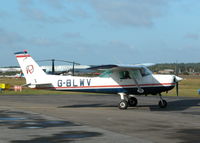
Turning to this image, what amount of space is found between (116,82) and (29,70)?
17.2 feet

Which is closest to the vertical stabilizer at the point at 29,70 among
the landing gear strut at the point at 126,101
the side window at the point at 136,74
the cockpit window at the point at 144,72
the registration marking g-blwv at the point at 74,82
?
the registration marking g-blwv at the point at 74,82

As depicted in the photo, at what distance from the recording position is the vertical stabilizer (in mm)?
20844

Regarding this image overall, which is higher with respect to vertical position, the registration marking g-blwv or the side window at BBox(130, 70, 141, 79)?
the side window at BBox(130, 70, 141, 79)

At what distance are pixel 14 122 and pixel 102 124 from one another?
134 inches

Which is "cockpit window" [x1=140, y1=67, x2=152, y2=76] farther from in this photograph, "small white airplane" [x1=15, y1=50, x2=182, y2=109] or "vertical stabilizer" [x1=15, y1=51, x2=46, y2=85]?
"vertical stabilizer" [x1=15, y1=51, x2=46, y2=85]

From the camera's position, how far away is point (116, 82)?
2044 centimetres

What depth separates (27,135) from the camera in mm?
10266

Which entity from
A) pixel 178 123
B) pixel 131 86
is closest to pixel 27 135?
pixel 178 123

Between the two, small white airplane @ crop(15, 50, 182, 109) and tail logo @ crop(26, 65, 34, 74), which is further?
tail logo @ crop(26, 65, 34, 74)

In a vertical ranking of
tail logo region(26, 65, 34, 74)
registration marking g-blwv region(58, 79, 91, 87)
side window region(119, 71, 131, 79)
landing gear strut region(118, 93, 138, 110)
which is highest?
tail logo region(26, 65, 34, 74)

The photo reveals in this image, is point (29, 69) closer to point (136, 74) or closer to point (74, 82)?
point (74, 82)

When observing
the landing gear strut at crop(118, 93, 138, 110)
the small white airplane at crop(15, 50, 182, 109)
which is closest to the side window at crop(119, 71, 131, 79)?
the small white airplane at crop(15, 50, 182, 109)

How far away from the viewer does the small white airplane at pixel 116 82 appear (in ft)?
65.2

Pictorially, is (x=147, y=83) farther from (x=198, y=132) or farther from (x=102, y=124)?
(x=198, y=132)
